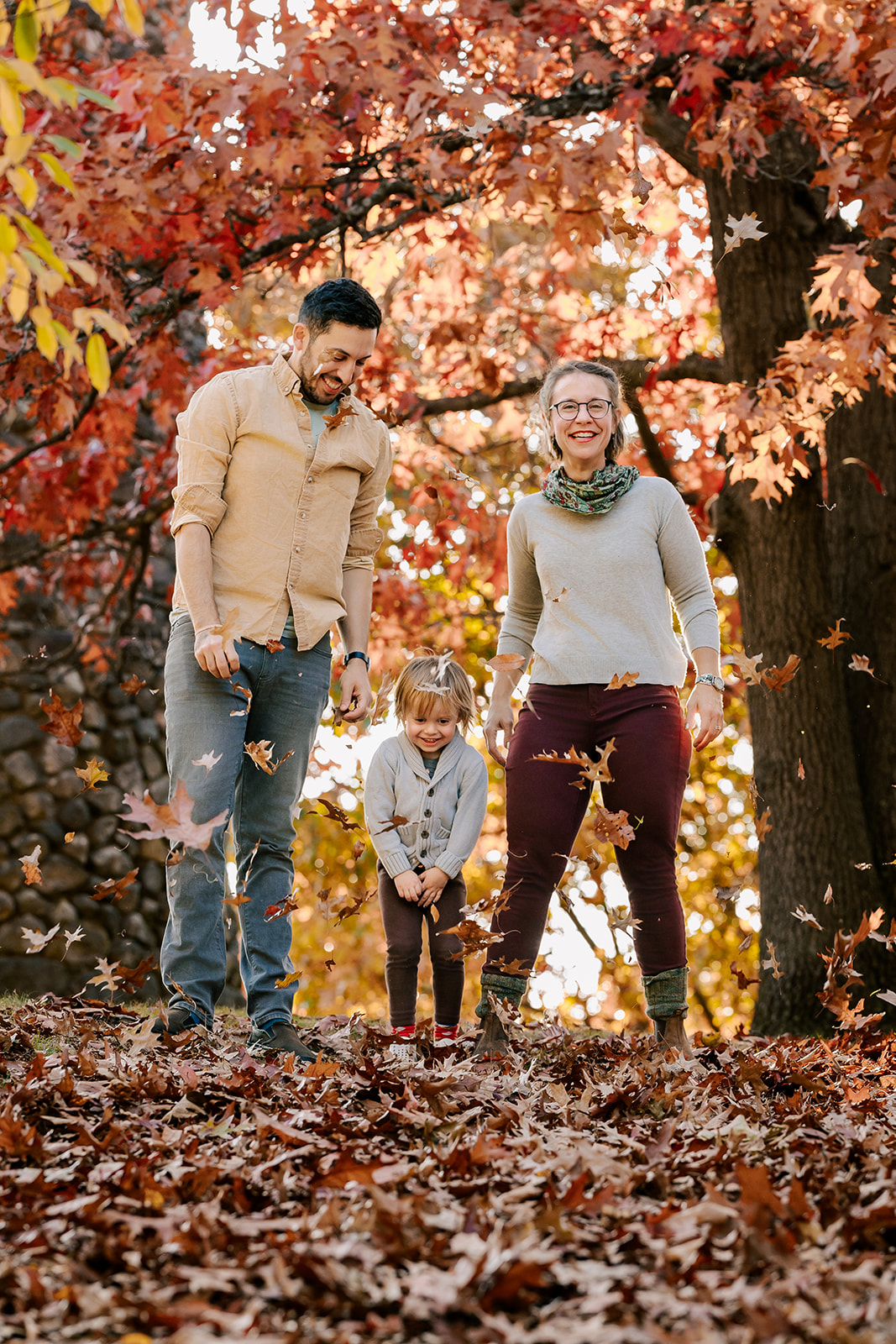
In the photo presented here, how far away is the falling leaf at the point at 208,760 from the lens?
2.99m

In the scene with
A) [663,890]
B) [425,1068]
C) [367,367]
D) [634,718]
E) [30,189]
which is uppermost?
[367,367]

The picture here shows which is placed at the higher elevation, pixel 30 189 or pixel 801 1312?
pixel 30 189

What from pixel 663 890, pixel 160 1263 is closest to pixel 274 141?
pixel 663 890

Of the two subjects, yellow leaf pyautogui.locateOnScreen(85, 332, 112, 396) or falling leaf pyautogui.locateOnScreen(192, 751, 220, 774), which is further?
falling leaf pyautogui.locateOnScreen(192, 751, 220, 774)

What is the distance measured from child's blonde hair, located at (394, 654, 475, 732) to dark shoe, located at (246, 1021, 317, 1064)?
3.72 ft

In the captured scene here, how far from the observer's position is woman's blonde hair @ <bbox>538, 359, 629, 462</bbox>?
3.39 m

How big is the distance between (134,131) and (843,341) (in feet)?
9.19

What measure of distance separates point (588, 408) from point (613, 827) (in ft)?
3.80

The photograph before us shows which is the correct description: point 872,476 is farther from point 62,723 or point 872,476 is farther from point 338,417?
point 62,723

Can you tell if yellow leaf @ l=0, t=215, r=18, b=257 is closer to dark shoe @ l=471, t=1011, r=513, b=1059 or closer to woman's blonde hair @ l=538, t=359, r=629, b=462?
woman's blonde hair @ l=538, t=359, r=629, b=462

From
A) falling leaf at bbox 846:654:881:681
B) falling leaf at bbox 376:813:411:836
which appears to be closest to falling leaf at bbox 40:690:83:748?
falling leaf at bbox 376:813:411:836

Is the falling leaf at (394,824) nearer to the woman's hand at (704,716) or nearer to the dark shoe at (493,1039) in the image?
the dark shoe at (493,1039)

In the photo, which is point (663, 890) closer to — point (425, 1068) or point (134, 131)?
point (425, 1068)

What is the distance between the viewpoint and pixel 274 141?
4.51m
